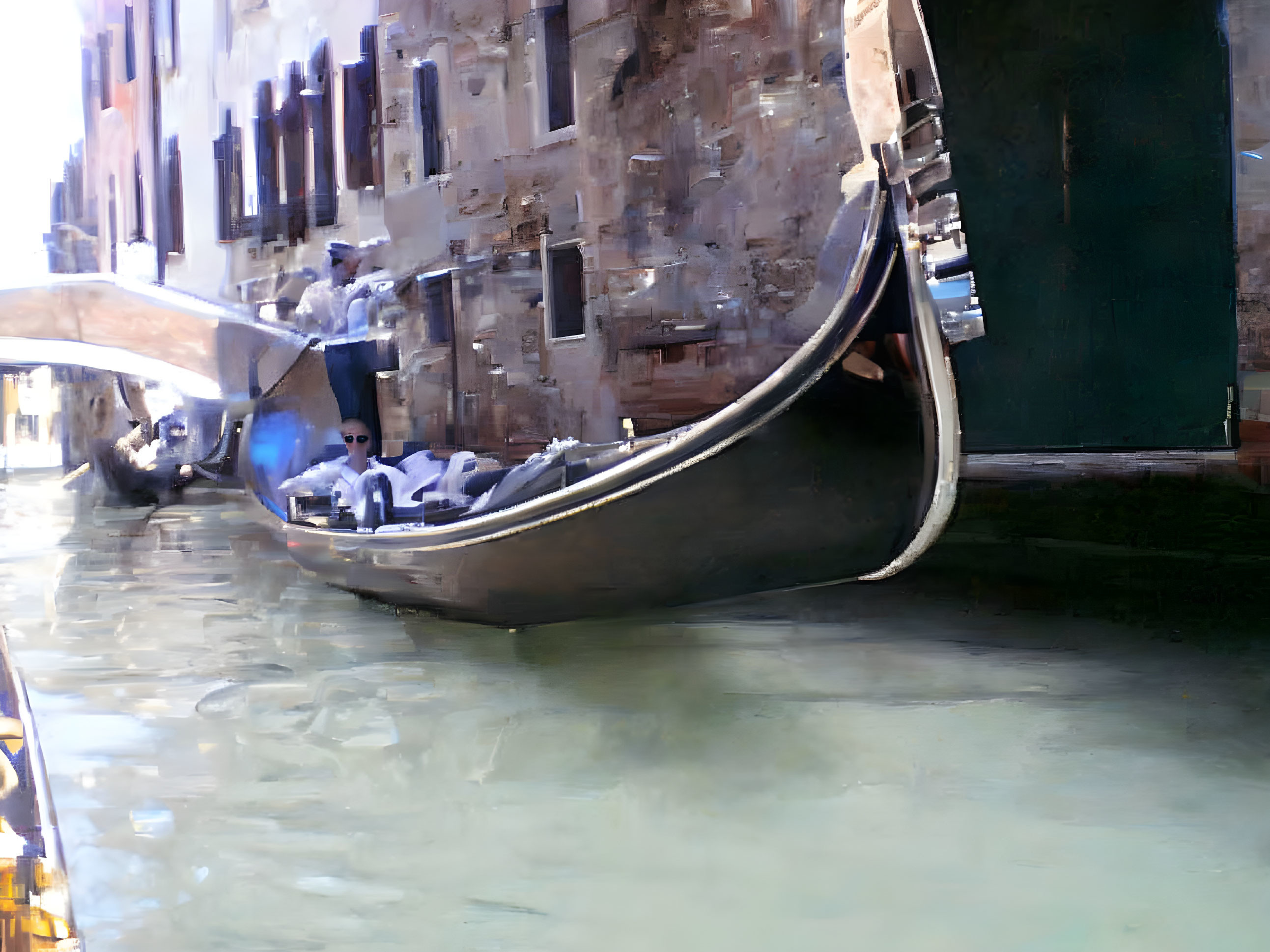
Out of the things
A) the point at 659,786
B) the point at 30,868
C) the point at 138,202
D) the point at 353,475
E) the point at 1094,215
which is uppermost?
the point at 138,202

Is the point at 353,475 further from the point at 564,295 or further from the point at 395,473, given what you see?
the point at 564,295

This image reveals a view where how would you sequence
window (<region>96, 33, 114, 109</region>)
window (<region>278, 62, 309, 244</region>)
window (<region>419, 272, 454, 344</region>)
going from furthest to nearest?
window (<region>96, 33, 114, 109</region>), window (<region>278, 62, 309, 244</region>), window (<region>419, 272, 454, 344</region>)

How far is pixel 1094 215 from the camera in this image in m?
2.78

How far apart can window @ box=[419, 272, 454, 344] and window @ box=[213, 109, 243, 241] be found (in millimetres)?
2446

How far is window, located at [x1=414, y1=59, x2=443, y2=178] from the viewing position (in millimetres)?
5227

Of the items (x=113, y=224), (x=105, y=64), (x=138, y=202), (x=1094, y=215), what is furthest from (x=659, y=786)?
(x=105, y=64)

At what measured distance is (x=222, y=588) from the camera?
2.91m

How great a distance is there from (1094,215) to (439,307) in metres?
3.39

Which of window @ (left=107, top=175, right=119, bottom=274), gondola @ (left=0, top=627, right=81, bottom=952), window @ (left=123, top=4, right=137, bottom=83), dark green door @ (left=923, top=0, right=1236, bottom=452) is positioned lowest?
gondola @ (left=0, top=627, right=81, bottom=952)

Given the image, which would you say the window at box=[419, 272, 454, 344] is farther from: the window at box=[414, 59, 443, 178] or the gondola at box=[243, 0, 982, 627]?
the gondola at box=[243, 0, 982, 627]

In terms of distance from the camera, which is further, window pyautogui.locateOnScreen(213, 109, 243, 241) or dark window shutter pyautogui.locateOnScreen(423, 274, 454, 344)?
window pyautogui.locateOnScreen(213, 109, 243, 241)

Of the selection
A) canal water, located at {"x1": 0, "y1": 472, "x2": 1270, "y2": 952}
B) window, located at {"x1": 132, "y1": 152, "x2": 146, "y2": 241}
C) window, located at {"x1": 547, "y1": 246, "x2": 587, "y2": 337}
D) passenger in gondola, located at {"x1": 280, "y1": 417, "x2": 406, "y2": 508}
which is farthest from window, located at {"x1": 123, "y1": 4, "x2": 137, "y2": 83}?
→ canal water, located at {"x1": 0, "y1": 472, "x2": 1270, "y2": 952}

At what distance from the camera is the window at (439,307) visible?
16.8 feet

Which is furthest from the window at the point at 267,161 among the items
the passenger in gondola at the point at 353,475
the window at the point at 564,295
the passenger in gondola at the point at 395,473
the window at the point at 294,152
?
the passenger in gondola at the point at 395,473
